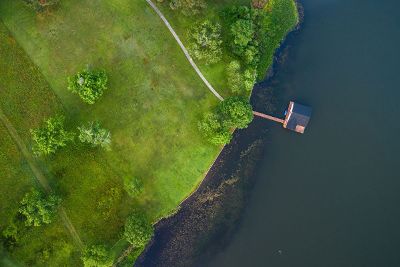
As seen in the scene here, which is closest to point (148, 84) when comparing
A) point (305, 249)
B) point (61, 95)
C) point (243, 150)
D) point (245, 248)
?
point (61, 95)

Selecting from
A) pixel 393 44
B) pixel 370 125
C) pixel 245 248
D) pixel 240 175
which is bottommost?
pixel 245 248

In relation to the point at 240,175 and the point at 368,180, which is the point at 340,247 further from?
the point at 240,175

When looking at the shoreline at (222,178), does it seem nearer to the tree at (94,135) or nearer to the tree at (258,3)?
the tree at (258,3)

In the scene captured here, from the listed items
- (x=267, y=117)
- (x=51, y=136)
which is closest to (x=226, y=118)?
(x=267, y=117)

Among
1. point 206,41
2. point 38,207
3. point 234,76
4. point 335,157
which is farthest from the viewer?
point 335,157

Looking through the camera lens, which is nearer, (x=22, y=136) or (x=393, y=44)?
(x=22, y=136)

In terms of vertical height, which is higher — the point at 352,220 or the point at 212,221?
the point at 352,220

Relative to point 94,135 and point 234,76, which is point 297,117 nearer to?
point 234,76
